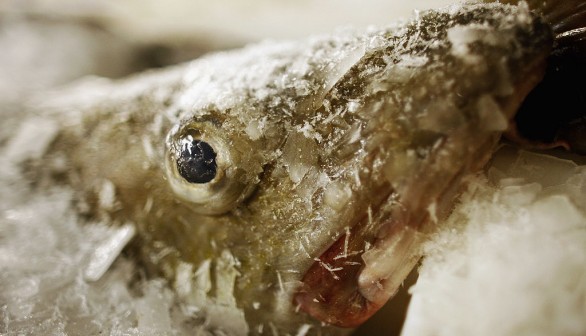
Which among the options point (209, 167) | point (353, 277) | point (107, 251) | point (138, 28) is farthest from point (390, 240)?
point (138, 28)

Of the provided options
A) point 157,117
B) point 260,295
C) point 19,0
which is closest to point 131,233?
point 157,117

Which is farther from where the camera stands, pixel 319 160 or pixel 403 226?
pixel 319 160

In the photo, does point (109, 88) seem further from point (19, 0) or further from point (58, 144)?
point (19, 0)

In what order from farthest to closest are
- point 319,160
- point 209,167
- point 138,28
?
point 138,28 < point 209,167 < point 319,160

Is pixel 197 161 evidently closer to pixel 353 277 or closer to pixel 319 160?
pixel 319 160

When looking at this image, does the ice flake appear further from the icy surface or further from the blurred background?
the blurred background

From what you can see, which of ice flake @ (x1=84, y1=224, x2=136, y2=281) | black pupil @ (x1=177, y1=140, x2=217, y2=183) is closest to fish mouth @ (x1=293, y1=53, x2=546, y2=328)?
black pupil @ (x1=177, y1=140, x2=217, y2=183)

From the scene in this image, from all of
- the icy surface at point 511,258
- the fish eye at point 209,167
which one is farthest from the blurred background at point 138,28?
the icy surface at point 511,258

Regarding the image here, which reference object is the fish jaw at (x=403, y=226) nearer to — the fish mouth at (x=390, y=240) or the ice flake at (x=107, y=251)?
the fish mouth at (x=390, y=240)

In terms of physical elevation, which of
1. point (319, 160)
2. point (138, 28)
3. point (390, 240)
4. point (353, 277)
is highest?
point (319, 160)
